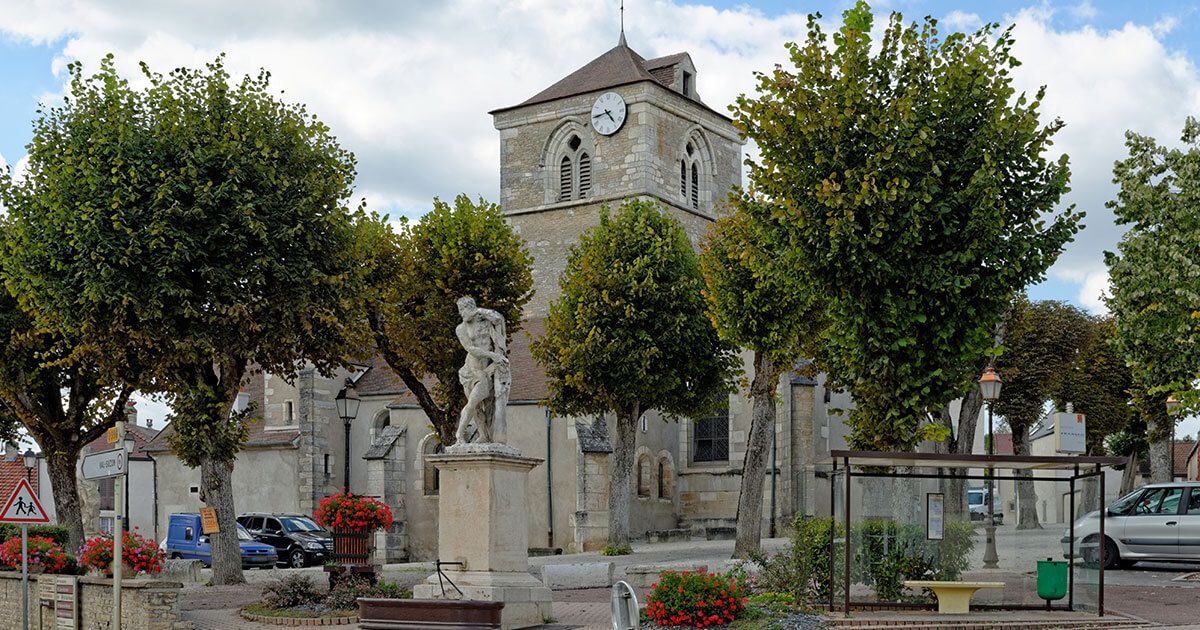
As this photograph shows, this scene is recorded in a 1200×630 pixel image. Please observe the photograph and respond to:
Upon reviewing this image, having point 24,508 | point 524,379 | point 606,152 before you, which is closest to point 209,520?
point 24,508

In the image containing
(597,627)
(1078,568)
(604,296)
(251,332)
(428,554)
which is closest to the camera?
(597,627)

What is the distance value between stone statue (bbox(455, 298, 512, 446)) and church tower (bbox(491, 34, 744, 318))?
3510 cm

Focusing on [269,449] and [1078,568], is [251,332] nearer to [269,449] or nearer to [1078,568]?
[1078,568]

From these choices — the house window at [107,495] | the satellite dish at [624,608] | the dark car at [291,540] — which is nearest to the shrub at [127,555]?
the satellite dish at [624,608]

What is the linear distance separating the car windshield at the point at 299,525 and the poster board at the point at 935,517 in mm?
21775

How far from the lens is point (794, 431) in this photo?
40.4m

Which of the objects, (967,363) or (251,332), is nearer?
(967,363)

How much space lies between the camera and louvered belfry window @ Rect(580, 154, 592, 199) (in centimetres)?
5547

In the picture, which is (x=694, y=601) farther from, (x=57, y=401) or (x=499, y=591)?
(x=57, y=401)

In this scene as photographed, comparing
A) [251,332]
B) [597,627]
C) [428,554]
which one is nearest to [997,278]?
[597,627]

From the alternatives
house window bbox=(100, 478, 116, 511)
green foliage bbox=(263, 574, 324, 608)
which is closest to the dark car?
green foliage bbox=(263, 574, 324, 608)

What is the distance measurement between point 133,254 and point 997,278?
14.8 meters

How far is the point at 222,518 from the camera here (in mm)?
26375

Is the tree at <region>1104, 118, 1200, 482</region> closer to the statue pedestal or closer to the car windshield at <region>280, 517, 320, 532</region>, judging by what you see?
the statue pedestal
